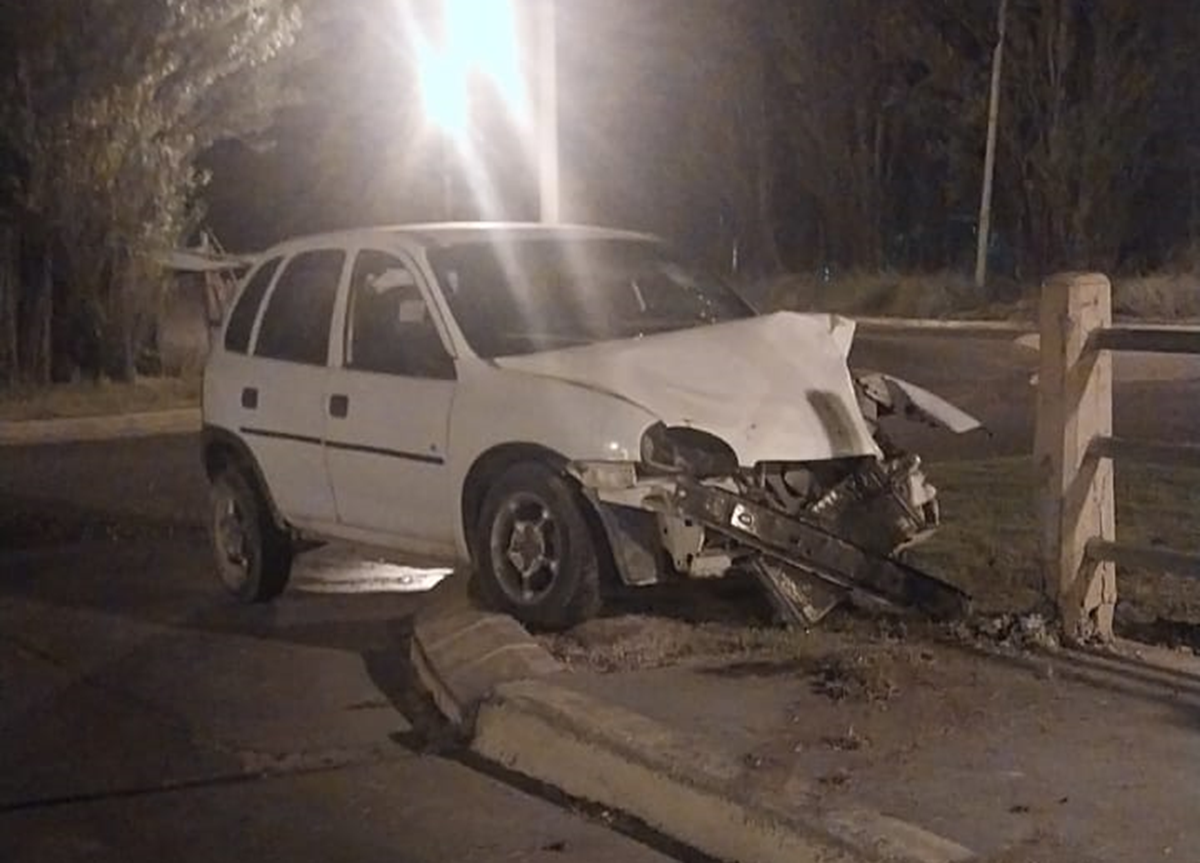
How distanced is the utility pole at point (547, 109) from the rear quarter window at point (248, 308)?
734cm

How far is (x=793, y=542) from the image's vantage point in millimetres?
8594

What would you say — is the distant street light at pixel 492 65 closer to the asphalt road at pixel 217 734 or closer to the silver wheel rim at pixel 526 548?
the asphalt road at pixel 217 734

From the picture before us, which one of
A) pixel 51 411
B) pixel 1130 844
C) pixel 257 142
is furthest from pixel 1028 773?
pixel 257 142

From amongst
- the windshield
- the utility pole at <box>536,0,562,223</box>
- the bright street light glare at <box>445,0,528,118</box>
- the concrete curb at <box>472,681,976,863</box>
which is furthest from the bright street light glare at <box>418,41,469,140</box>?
the concrete curb at <box>472,681,976,863</box>

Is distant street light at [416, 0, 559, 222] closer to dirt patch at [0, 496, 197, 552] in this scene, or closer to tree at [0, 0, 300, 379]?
tree at [0, 0, 300, 379]

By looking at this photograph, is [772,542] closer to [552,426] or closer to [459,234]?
[552,426]

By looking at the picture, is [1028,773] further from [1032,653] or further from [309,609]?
[309,609]

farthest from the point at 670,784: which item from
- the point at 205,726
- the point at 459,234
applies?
the point at 459,234

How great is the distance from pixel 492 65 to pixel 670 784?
17.7m

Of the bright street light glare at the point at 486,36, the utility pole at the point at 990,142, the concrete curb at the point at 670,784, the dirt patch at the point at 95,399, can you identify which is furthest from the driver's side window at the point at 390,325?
the utility pole at the point at 990,142

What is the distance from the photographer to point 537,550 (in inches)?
351

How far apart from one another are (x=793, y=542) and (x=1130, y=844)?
2.91 m

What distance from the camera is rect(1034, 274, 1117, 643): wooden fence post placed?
8.09m

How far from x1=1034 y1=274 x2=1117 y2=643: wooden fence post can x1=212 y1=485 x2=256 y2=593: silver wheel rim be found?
14.6ft
